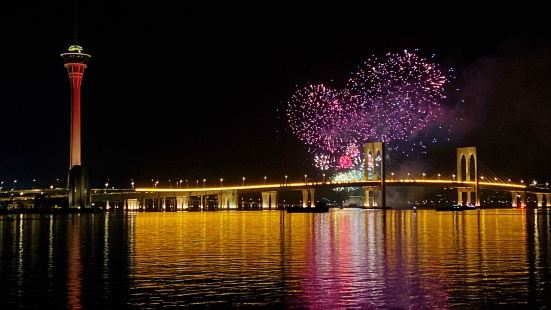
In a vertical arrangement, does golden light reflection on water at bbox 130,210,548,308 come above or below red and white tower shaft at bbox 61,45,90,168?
below

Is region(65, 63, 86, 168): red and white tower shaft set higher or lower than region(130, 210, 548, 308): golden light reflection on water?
higher

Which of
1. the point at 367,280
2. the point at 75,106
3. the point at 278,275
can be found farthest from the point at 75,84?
the point at 367,280

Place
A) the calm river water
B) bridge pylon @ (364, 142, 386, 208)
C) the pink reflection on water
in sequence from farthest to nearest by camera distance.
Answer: bridge pylon @ (364, 142, 386, 208) < the calm river water < the pink reflection on water

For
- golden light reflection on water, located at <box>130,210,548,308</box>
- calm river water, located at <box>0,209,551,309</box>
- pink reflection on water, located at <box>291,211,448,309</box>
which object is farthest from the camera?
golden light reflection on water, located at <box>130,210,548,308</box>

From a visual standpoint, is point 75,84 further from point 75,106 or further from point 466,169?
point 466,169

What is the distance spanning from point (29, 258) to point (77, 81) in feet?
392

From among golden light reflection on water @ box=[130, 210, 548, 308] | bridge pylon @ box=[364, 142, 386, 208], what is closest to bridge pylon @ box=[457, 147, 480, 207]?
bridge pylon @ box=[364, 142, 386, 208]

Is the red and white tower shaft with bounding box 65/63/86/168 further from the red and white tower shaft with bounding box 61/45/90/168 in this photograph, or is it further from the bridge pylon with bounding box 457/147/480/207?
the bridge pylon with bounding box 457/147/480/207

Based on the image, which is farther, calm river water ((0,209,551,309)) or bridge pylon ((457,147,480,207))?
bridge pylon ((457,147,480,207))

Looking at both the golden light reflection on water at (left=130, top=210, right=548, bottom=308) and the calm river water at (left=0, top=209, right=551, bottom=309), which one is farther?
the golden light reflection on water at (left=130, top=210, right=548, bottom=308)

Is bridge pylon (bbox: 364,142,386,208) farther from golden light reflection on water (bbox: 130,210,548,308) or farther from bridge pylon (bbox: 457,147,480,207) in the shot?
golden light reflection on water (bbox: 130,210,548,308)

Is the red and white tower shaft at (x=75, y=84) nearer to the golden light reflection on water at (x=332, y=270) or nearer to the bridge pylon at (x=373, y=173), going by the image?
the bridge pylon at (x=373, y=173)

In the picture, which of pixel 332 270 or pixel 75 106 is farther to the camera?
pixel 75 106

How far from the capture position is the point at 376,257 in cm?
3200
